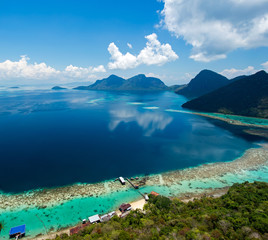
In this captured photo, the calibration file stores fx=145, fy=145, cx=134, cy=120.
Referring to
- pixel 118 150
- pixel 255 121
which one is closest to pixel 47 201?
pixel 118 150

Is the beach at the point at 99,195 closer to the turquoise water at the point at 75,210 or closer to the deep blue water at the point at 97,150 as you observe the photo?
the turquoise water at the point at 75,210

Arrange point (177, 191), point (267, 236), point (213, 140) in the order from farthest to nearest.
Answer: point (213, 140)
point (177, 191)
point (267, 236)

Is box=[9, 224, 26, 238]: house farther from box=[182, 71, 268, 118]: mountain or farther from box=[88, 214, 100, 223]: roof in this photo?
box=[182, 71, 268, 118]: mountain

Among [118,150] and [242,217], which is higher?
[242,217]

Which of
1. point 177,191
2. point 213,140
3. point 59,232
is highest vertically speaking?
point 213,140

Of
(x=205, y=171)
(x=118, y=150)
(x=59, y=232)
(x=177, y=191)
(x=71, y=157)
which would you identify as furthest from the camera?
(x=118, y=150)

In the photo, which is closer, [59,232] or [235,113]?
[59,232]

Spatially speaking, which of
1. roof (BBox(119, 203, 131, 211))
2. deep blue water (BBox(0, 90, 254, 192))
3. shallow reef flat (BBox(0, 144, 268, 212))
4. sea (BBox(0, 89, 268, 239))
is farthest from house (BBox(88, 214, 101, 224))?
deep blue water (BBox(0, 90, 254, 192))

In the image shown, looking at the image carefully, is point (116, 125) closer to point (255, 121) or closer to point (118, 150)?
point (118, 150)
